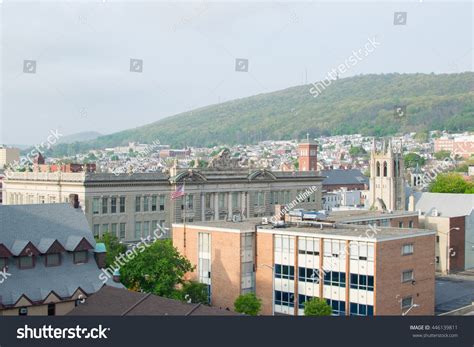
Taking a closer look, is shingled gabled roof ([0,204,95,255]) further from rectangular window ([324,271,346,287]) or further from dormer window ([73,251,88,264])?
rectangular window ([324,271,346,287])

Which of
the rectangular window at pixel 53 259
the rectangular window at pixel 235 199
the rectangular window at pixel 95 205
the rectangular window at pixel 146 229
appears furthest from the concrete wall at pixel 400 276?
the rectangular window at pixel 235 199

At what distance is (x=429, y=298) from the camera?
166 feet

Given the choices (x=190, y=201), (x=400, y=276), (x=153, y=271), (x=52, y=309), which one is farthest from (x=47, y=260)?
(x=190, y=201)

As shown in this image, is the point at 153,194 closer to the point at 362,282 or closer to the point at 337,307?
the point at 337,307

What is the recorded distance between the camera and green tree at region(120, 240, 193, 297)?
150 feet

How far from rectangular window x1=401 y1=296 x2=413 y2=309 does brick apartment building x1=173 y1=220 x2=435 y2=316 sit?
71mm

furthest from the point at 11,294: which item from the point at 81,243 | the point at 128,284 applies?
the point at 128,284

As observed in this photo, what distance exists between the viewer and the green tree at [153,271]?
45656 mm

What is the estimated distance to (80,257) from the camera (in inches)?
1704

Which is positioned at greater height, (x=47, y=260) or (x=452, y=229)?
(x=47, y=260)

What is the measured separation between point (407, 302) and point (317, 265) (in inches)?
268

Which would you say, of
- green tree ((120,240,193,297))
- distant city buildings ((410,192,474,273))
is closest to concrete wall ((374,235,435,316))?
green tree ((120,240,193,297))

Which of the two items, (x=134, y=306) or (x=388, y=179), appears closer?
(x=134, y=306)

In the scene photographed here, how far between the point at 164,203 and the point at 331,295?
37637mm
